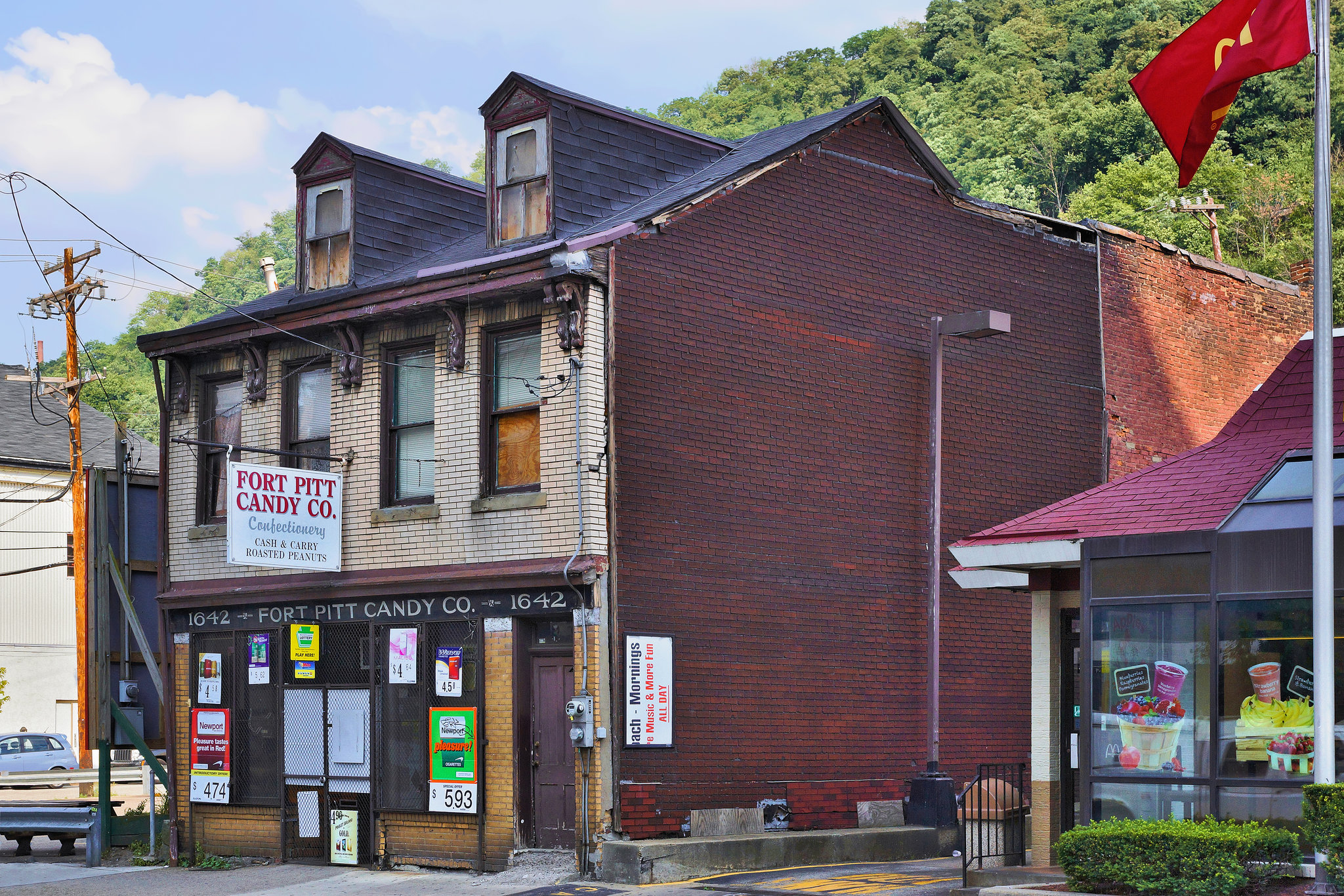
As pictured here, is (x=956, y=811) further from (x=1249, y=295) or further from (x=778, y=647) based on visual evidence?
(x=1249, y=295)

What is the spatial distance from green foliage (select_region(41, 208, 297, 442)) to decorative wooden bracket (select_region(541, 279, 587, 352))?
4456 centimetres

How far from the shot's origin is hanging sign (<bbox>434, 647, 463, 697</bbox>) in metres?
17.4

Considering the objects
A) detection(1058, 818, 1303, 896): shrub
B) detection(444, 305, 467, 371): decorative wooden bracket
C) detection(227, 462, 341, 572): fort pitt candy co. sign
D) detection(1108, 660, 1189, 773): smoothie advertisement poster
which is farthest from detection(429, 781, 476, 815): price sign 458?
detection(1058, 818, 1303, 896): shrub

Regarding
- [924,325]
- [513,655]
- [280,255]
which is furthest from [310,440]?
[280,255]

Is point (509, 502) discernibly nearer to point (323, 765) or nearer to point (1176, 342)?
point (323, 765)

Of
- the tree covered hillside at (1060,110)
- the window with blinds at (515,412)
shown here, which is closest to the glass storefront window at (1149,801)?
the window with blinds at (515,412)

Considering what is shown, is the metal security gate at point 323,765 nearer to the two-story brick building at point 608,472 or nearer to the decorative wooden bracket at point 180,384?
the two-story brick building at point 608,472

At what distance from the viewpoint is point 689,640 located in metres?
16.8

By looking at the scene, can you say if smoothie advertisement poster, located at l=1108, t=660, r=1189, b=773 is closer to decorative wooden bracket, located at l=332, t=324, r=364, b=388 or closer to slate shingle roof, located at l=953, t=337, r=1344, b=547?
slate shingle roof, located at l=953, t=337, r=1344, b=547

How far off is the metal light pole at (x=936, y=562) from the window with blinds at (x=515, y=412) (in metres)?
5.11

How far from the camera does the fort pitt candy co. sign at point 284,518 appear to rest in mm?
16891

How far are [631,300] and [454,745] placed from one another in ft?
18.2

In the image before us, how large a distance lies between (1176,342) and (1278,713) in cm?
1252

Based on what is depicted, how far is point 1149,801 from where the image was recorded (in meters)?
12.6
